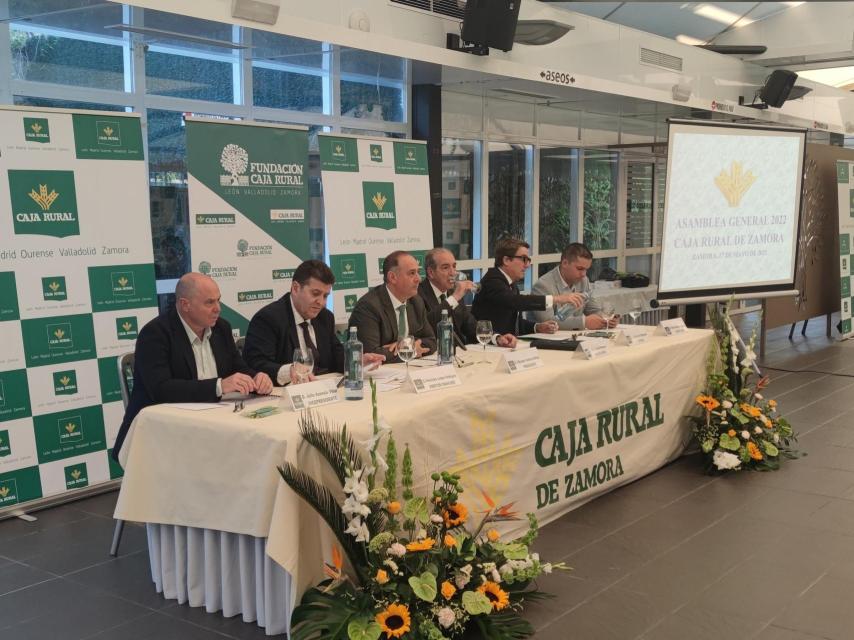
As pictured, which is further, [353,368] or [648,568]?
[648,568]

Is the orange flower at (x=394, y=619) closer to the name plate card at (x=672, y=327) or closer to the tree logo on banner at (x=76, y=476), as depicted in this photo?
the tree logo on banner at (x=76, y=476)

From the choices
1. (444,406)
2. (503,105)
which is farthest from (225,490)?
(503,105)

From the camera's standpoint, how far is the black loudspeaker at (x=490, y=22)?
6328 millimetres

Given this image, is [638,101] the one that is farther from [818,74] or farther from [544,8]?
[818,74]

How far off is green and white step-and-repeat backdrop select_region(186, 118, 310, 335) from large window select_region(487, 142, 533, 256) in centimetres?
312

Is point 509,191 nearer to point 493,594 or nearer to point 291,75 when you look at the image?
point 291,75

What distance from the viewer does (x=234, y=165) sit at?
527 centimetres

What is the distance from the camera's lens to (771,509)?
168 inches

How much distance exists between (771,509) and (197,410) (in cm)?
269

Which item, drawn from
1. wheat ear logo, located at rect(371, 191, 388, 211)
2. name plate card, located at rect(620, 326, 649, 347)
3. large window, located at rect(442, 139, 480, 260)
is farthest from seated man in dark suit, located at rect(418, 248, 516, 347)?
large window, located at rect(442, 139, 480, 260)

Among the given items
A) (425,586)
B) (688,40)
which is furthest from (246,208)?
(688,40)

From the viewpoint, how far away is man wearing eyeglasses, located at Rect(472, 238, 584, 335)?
17.4ft

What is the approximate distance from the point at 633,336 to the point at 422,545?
2433 millimetres

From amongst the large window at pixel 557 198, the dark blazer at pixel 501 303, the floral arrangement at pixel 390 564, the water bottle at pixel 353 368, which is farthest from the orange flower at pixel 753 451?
the large window at pixel 557 198
